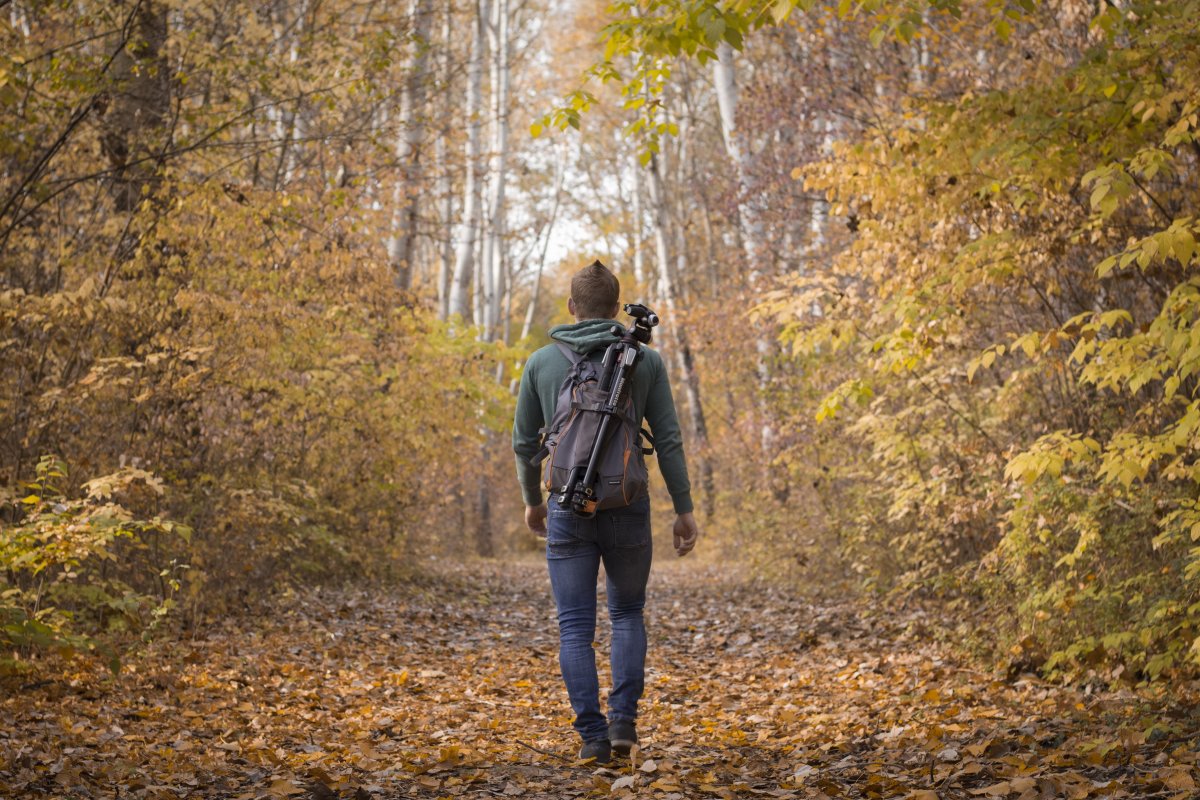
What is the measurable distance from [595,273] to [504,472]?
75.7ft

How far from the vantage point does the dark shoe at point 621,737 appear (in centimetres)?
474

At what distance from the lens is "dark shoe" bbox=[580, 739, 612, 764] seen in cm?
466

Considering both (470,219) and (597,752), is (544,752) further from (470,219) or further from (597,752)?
(470,219)

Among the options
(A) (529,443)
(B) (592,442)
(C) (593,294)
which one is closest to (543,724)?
(A) (529,443)

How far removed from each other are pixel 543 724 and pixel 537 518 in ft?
5.36

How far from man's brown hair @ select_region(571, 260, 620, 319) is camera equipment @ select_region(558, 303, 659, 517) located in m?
0.18

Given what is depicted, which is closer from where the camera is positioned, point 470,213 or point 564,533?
point 564,533

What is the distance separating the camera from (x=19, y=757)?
432 centimetres

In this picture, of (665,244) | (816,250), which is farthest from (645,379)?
(665,244)

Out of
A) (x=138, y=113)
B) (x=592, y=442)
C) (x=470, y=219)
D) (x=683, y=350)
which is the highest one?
(x=470, y=219)

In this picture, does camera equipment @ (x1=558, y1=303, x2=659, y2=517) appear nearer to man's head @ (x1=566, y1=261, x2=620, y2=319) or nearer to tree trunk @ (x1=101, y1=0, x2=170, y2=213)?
man's head @ (x1=566, y1=261, x2=620, y2=319)

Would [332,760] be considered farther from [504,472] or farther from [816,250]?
[504,472]

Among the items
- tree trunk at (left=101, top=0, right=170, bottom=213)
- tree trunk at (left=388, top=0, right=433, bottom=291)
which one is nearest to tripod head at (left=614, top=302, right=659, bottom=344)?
tree trunk at (left=101, top=0, right=170, bottom=213)

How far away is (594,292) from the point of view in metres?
4.69
